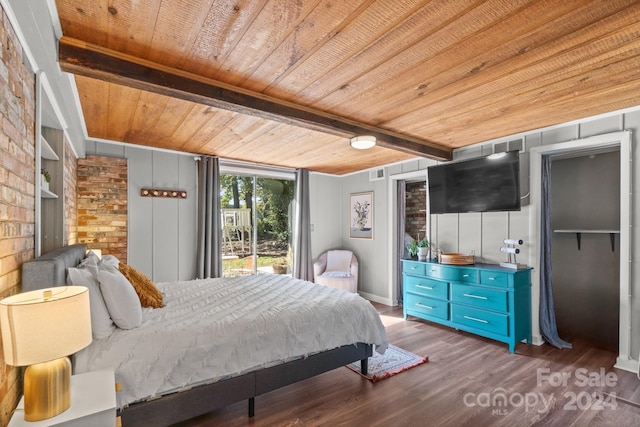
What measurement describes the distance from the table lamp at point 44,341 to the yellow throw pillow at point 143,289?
44.6 inches

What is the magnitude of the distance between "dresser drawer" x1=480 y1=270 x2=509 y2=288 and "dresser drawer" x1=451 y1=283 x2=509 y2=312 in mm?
69

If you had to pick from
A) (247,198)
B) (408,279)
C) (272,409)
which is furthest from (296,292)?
(247,198)

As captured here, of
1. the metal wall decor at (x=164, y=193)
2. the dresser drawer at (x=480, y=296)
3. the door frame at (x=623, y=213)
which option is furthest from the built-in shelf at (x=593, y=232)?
the metal wall decor at (x=164, y=193)

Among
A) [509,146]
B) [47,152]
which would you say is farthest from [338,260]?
[47,152]

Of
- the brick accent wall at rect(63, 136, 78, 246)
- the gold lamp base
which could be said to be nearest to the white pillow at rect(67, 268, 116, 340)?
the gold lamp base

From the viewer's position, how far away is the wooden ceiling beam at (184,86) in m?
1.87

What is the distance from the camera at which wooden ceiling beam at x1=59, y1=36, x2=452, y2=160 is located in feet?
6.14

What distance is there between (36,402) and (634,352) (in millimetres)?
4435

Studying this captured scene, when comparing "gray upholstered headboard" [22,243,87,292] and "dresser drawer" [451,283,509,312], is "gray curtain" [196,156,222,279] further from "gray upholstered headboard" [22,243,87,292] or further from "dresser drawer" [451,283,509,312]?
"dresser drawer" [451,283,509,312]

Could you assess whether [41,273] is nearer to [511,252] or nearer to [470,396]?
[470,396]

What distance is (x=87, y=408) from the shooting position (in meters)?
1.34

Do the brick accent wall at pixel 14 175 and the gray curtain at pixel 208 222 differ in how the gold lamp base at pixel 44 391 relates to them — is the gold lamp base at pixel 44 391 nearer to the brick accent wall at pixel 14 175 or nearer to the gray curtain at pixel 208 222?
the brick accent wall at pixel 14 175

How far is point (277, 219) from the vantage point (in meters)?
5.82

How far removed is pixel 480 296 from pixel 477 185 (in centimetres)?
135
